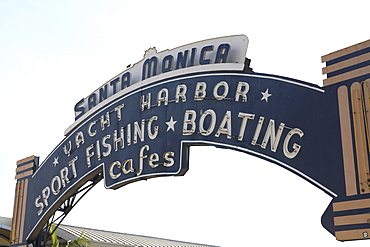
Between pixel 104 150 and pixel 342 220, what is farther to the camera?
pixel 104 150

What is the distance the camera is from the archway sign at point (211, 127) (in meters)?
10.1

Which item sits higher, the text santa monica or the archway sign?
the text santa monica

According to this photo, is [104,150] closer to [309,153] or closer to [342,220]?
[309,153]

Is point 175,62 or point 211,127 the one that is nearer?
point 211,127

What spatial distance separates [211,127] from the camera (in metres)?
12.5

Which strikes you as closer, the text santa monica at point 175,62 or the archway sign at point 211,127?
the archway sign at point 211,127

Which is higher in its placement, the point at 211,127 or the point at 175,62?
the point at 175,62

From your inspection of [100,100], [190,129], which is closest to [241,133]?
[190,129]

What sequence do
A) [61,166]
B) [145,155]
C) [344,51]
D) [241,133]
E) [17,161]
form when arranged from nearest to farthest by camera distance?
[344,51]
[241,133]
[145,155]
[61,166]
[17,161]

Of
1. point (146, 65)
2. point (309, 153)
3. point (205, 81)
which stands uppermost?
point (146, 65)

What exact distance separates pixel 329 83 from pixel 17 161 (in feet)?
40.4

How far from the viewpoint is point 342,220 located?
9789mm

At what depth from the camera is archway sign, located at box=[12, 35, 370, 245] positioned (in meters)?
10.1

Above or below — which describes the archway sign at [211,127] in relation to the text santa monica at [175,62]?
below
